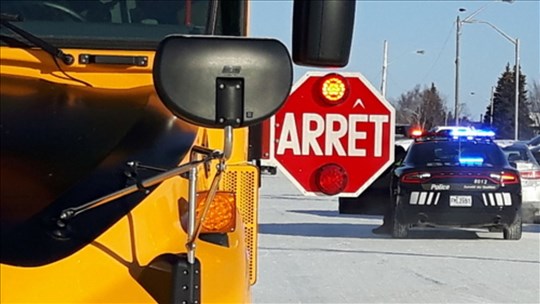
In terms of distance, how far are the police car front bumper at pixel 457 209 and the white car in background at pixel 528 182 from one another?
7.18 ft

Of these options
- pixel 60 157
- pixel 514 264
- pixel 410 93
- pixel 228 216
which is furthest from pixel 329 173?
pixel 410 93

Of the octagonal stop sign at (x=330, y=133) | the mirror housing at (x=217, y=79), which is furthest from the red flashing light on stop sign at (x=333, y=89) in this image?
the mirror housing at (x=217, y=79)

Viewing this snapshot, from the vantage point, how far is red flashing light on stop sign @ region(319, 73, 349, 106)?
5086mm

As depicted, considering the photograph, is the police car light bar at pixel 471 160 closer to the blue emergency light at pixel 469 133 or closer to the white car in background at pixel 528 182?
the blue emergency light at pixel 469 133

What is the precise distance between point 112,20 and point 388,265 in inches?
272

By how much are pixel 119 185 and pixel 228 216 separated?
0.41 meters

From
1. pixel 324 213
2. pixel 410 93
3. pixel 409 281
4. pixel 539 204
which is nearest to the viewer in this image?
pixel 409 281

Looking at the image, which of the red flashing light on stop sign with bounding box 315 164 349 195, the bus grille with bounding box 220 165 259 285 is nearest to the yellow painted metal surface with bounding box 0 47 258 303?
the bus grille with bounding box 220 165 259 285

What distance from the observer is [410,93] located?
77.6m

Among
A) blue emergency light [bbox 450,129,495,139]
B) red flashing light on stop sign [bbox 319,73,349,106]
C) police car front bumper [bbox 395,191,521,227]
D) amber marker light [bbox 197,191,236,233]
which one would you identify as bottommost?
police car front bumper [bbox 395,191,521,227]

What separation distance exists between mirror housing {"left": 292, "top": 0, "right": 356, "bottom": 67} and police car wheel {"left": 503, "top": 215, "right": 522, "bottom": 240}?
1032cm

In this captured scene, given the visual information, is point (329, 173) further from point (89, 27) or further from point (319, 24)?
point (319, 24)

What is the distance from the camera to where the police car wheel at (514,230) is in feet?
40.9

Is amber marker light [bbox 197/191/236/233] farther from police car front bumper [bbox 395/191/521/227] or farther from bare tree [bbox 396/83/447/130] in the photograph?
bare tree [bbox 396/83/447/130]
